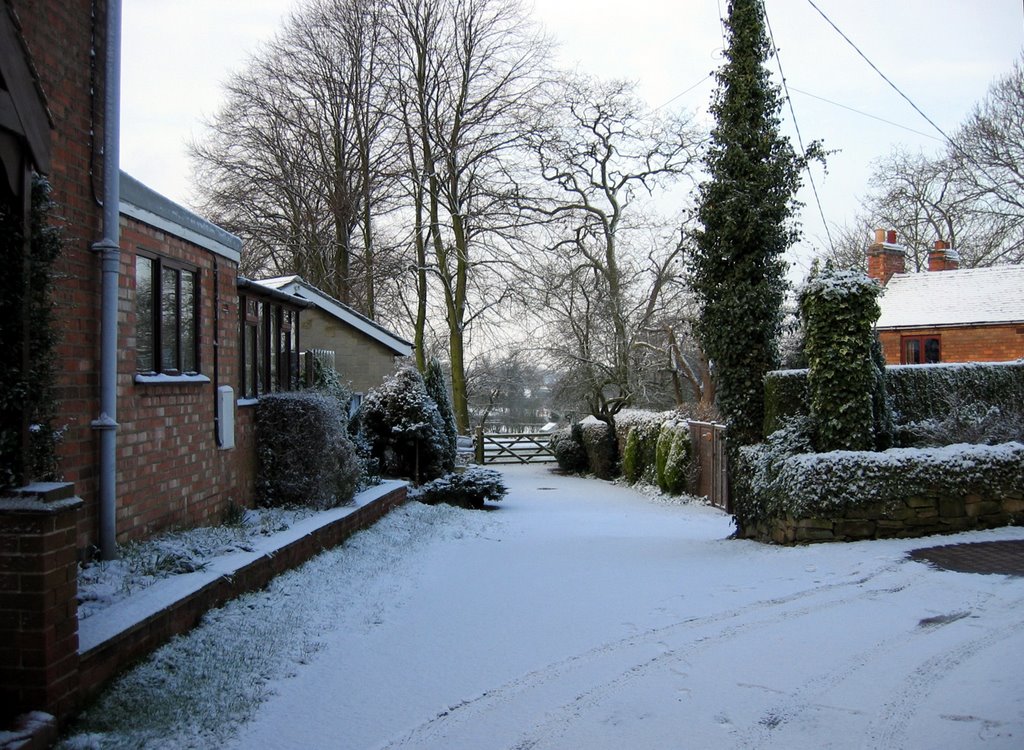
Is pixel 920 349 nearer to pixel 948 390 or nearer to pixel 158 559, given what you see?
pixel 948 390

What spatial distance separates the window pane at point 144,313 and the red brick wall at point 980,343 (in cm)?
2202

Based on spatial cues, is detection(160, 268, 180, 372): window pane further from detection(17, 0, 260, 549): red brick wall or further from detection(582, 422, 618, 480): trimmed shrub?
detection(582, 422, 618, 480): trimmed shrub

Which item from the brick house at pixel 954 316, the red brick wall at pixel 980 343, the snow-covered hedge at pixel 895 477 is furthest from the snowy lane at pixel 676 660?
the brick house at pixel 954 316

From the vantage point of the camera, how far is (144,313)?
821 centimetres

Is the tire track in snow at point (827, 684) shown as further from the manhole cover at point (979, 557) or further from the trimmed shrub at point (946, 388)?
the trimmed shrub at point (946, 388)

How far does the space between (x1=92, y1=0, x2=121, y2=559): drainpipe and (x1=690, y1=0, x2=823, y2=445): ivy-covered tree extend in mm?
8583

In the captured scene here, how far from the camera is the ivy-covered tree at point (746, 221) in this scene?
12891 mm

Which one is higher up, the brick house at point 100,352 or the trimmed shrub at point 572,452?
the brick house at point 100,352

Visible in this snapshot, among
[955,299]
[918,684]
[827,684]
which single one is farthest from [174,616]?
[955,299]

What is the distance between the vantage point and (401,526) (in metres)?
12.7

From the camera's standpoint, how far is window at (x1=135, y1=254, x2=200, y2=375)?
814 centimetres

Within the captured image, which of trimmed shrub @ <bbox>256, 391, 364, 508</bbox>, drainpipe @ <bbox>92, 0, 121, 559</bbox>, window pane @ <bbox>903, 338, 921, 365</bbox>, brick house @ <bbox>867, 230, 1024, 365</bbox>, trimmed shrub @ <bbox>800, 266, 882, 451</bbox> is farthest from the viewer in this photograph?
window pane @ <bbox>903, 338, 921, 365</bbox>

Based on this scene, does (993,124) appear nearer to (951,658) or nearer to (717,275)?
(717,275)

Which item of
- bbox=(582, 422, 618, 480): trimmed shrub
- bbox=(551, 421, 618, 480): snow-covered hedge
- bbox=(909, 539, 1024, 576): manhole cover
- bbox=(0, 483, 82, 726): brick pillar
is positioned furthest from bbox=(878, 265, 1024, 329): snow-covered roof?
bbox=(0, 483, 82, 726): brick pillar
